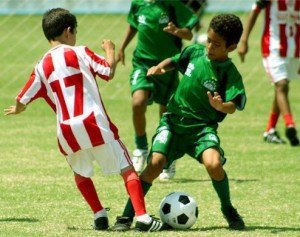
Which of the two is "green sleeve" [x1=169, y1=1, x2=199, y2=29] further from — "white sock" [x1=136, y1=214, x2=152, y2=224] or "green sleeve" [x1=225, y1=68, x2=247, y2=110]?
"white sock" [x1=136, y1=214, x2=152, y2=224]

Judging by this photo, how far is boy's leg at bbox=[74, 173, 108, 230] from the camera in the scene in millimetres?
7348

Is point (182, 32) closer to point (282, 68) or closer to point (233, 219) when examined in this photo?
point (233, 219)

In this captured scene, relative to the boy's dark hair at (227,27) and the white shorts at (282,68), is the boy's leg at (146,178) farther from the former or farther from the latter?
the white shorts at (282,68)

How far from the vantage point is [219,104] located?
718 centimetres

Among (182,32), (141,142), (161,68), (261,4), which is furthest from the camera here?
(261,4)

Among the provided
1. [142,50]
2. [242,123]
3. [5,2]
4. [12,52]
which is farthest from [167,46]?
[5,2]

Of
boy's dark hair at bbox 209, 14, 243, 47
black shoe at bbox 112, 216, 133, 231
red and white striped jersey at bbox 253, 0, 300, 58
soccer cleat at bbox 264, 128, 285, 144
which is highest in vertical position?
boy's dark hair at bbox 209, 14, 243, 47

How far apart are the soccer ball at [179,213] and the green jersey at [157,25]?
3009 millimetres

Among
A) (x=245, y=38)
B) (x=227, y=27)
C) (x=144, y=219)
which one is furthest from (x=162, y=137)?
(x=245, y=38)

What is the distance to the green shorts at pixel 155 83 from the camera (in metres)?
10.2

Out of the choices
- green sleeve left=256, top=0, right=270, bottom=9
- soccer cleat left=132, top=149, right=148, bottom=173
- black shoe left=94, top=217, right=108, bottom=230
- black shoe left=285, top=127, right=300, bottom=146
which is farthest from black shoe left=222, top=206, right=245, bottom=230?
green sleeve left=256, top=0, right=270, bottom=9

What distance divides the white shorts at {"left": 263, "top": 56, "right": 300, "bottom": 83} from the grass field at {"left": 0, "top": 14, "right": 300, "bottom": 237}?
803 millimetres

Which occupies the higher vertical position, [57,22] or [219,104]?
[57,22]

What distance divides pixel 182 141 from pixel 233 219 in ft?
2.16
